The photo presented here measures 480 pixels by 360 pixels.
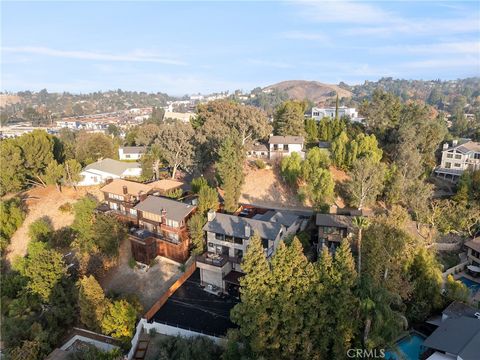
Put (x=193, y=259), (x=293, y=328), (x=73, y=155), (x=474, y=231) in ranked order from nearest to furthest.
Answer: (x=293, y=328), (x=193, y=259), (x=474, y=231), (x=73, y=155)

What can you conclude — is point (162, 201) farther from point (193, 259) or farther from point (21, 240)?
point (21, 240)

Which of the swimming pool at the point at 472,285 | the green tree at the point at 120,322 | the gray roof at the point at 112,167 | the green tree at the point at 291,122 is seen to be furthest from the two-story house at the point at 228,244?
the green tree at the point at 291,122

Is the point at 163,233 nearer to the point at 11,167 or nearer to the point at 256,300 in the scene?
the point at 256,300

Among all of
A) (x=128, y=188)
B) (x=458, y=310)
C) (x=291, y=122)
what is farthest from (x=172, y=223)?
(x=291, y=122)

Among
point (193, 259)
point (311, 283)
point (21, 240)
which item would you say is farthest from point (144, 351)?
point (21, 240)

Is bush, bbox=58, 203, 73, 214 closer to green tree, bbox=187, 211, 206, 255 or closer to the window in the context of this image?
the window
